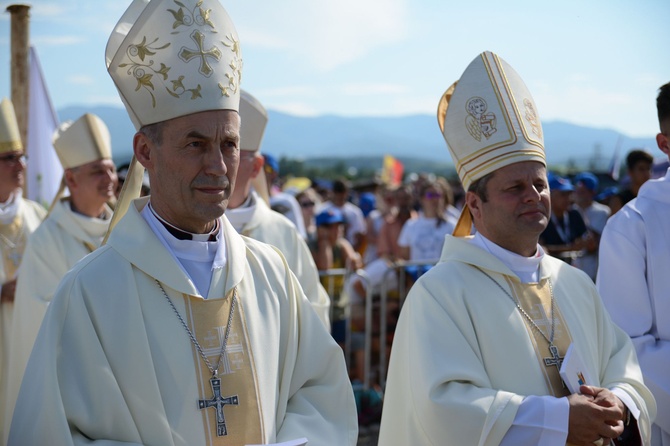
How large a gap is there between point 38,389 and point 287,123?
111 meters

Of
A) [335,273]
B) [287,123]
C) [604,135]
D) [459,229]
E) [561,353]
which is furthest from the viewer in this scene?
[287,123]

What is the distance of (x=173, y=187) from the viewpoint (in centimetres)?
289

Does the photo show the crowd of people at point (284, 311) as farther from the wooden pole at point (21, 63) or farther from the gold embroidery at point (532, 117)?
the wooden pole at point (21, 63)

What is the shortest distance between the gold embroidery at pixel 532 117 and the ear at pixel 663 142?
1.07 m

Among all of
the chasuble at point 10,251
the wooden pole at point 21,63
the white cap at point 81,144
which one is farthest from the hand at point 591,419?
the wooden pole at point 21,63

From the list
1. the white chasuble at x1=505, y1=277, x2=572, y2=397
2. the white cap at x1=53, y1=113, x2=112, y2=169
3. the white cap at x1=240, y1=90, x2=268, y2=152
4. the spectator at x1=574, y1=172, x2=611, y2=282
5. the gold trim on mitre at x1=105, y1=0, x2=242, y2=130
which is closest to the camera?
the gold trim on mitre at x1=105, y1=0, x2=242, y2=130

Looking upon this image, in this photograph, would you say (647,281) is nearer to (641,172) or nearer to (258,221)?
(258,221)

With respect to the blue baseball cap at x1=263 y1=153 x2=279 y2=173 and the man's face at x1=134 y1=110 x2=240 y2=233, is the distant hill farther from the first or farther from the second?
the man's face at x1=134 y1=110 x2=240 y2=233

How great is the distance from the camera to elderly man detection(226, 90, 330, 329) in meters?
5.48

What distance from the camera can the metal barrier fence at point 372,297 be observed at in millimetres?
8508

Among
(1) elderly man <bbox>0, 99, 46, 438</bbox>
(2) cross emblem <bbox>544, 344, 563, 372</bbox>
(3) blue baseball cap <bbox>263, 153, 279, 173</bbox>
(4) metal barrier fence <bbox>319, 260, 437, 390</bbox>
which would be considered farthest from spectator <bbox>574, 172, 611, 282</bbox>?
(1) elderly man <bbox>0, 99, 46, 438</bbox>

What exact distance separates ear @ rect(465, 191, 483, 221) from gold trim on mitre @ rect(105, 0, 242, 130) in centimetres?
144

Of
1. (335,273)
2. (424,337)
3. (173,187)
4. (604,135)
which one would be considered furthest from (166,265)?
(604,135)

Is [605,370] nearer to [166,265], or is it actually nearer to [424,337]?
[424,337]
